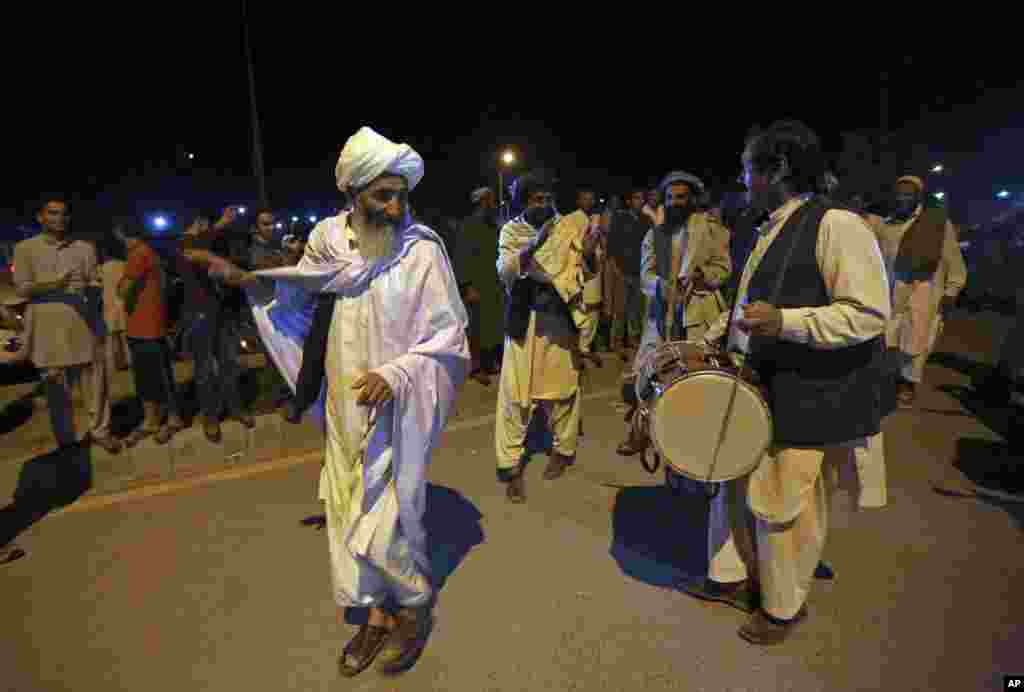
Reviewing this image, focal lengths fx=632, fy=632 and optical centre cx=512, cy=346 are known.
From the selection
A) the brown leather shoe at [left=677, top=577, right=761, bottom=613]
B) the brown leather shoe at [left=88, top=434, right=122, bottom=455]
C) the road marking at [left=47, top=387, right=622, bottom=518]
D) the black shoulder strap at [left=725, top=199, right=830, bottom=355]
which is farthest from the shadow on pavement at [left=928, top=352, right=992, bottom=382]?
the brown leather shoe at [left=88, top=434, right=122, bottom=455]

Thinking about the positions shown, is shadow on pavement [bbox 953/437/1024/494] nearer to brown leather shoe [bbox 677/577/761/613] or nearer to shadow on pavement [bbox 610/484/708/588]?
shadow on pavement [bbox 610/484/708/588]

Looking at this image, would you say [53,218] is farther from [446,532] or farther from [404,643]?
[404,643]

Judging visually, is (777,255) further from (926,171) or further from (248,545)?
(926,171)

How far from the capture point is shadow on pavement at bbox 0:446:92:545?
4.28 meters

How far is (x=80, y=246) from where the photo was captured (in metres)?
4.88

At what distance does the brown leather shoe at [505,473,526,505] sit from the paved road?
69 mm

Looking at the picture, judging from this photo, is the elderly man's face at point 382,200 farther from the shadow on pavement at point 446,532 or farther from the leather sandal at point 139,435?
the leather sandal at point 139,435

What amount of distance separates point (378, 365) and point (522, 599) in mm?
1466

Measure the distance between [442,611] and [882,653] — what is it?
2.01 meters

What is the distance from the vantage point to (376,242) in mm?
2715

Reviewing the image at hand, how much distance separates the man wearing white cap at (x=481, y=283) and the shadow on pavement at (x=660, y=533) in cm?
306

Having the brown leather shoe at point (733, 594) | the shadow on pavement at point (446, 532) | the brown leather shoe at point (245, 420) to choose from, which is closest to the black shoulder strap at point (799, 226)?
the brown leather shoe at point (733, 594)

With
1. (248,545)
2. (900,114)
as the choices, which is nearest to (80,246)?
(248,545)

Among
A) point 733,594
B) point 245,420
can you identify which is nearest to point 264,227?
point 245,420
